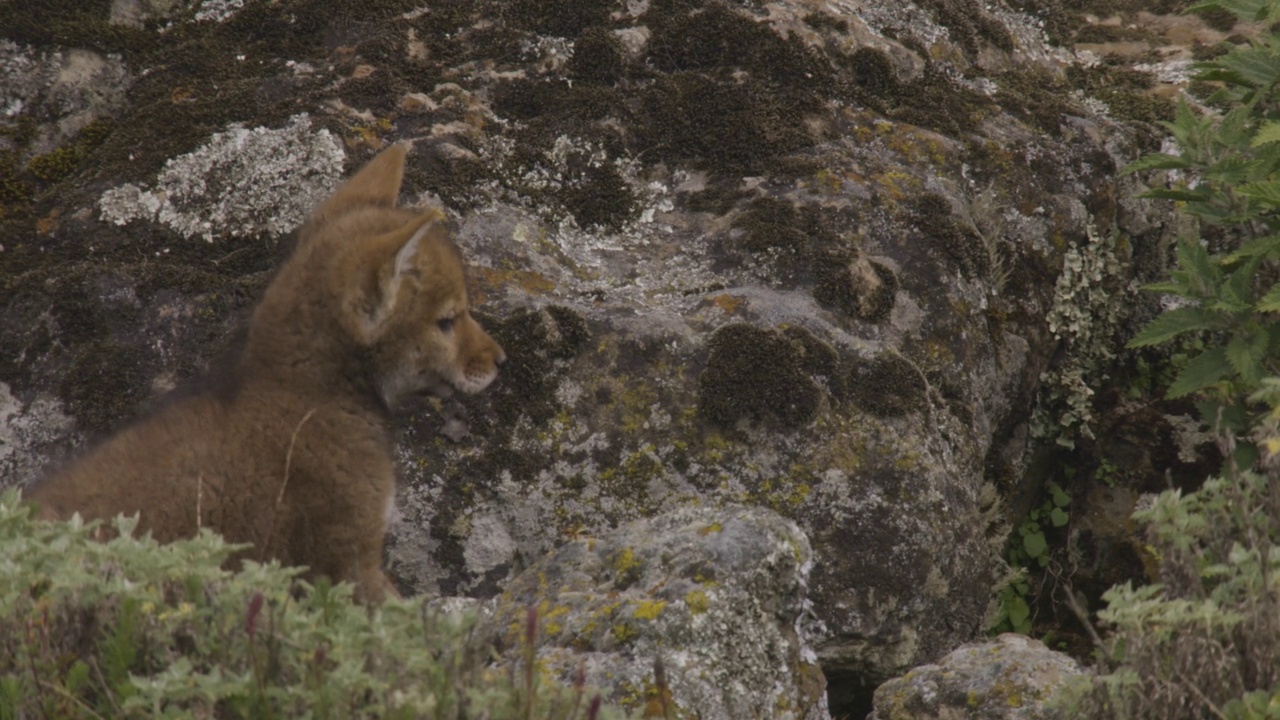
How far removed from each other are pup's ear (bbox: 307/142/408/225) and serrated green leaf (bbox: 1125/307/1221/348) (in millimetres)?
3678

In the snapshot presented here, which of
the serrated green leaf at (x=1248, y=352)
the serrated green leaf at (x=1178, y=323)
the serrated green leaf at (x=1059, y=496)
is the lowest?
the serrated green leaf at (x=1059, y=496)

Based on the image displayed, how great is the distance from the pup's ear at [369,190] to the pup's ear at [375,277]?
1.69 ft

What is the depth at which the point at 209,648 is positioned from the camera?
2.67 meters

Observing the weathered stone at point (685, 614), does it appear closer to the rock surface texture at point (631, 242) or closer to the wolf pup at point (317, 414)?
the rock surface texture at point (631, 242)

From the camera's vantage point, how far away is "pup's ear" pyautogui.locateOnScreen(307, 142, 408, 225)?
4.98m

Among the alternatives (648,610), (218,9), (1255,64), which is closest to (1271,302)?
(1255,64)

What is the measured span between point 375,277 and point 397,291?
0.12m

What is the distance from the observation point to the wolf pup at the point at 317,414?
418cm

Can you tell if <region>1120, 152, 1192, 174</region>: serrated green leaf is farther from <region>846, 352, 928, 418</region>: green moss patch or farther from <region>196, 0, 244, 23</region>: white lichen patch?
<region>196, 0, 244, 23</region>: white lichen patch

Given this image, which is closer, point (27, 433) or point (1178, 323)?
point (27, 433)

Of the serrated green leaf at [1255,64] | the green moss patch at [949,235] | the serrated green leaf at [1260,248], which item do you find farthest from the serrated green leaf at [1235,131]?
the green moss patch at [949,235]

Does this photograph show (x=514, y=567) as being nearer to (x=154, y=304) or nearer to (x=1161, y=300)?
(x=154, y=304)

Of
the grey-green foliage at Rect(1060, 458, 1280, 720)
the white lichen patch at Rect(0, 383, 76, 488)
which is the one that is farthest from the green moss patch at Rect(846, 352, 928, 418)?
the white lichen patch at Rect(0, 383, 76, 488)

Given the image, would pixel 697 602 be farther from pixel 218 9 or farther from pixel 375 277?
pixel 218 9
